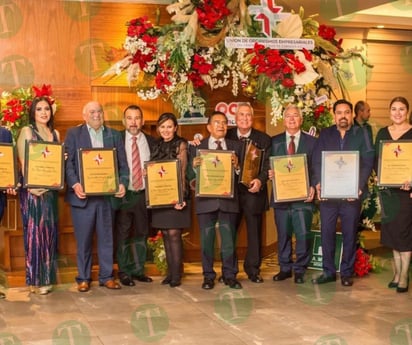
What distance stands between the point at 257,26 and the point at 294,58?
1.30ft

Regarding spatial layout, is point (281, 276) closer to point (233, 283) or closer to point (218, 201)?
point (233, 283)

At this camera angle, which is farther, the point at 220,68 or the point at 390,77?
the point at 390,77

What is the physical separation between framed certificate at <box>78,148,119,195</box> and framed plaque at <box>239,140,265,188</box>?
947 mm

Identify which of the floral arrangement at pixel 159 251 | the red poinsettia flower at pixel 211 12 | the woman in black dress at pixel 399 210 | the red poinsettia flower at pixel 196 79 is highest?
the red poinsettia flower at pixel 211 12

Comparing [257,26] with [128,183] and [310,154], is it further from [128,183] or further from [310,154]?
[128,183]

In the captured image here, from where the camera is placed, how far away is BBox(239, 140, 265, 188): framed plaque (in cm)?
521

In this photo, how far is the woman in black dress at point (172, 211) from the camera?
206 inches

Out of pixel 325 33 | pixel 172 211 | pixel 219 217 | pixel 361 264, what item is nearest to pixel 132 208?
pixel 172 211

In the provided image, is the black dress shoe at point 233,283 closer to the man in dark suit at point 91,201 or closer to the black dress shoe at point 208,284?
the black dress shoe at point 208,284

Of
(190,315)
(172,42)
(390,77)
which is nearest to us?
(190,315)

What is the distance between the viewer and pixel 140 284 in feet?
17.7

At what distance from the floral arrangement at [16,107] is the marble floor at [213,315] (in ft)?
4.13

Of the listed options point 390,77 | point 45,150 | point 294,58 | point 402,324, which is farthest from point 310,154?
point 390,77

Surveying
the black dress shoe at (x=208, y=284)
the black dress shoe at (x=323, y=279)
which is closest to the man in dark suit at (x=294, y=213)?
the black dress shoe at (x=323, y=279)
